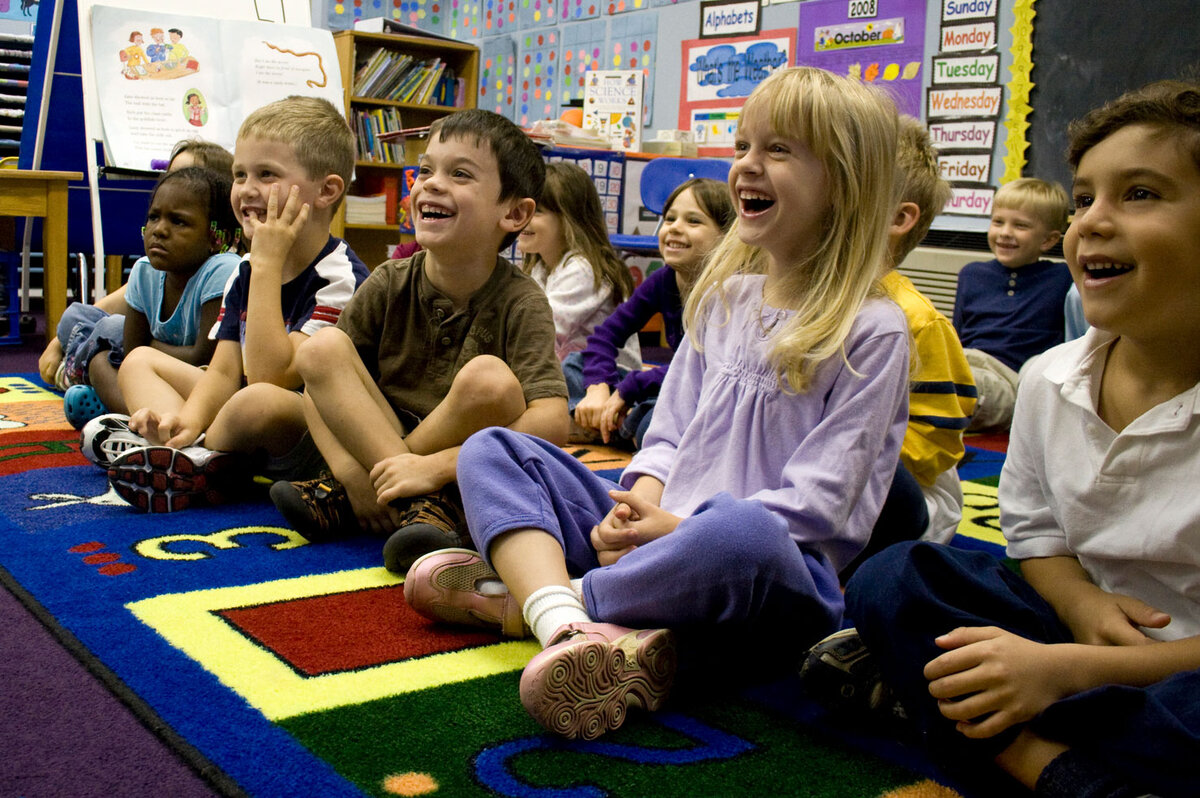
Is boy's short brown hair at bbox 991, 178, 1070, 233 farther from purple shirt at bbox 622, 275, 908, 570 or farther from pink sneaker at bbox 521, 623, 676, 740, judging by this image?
pink sneaker at bbox 521, 623, 676, 740

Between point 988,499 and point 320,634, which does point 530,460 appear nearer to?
point 320,634

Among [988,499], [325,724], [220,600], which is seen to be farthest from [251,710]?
[988,499]

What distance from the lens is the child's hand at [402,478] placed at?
4.50 feet

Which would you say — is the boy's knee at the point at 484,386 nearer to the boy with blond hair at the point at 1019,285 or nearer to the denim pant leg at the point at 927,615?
the denim pant leg at the point at 927,615

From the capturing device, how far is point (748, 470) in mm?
1095

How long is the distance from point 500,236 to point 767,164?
1.87 feet

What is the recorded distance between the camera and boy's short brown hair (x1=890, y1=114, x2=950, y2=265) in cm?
143

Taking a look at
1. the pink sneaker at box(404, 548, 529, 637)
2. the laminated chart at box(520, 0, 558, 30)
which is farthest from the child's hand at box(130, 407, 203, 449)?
the laminated chart at box(520, 0, 558, 30)

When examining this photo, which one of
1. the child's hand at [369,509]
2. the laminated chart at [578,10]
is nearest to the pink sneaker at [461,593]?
the child's hand at [369,509]

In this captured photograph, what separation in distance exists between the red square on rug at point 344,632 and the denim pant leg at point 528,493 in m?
0.11

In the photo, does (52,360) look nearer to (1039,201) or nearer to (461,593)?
(461,593)

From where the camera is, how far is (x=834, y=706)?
3.12 ft

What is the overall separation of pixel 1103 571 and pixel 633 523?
0.42 meters

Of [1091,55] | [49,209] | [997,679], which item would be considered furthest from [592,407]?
[1091,55]
